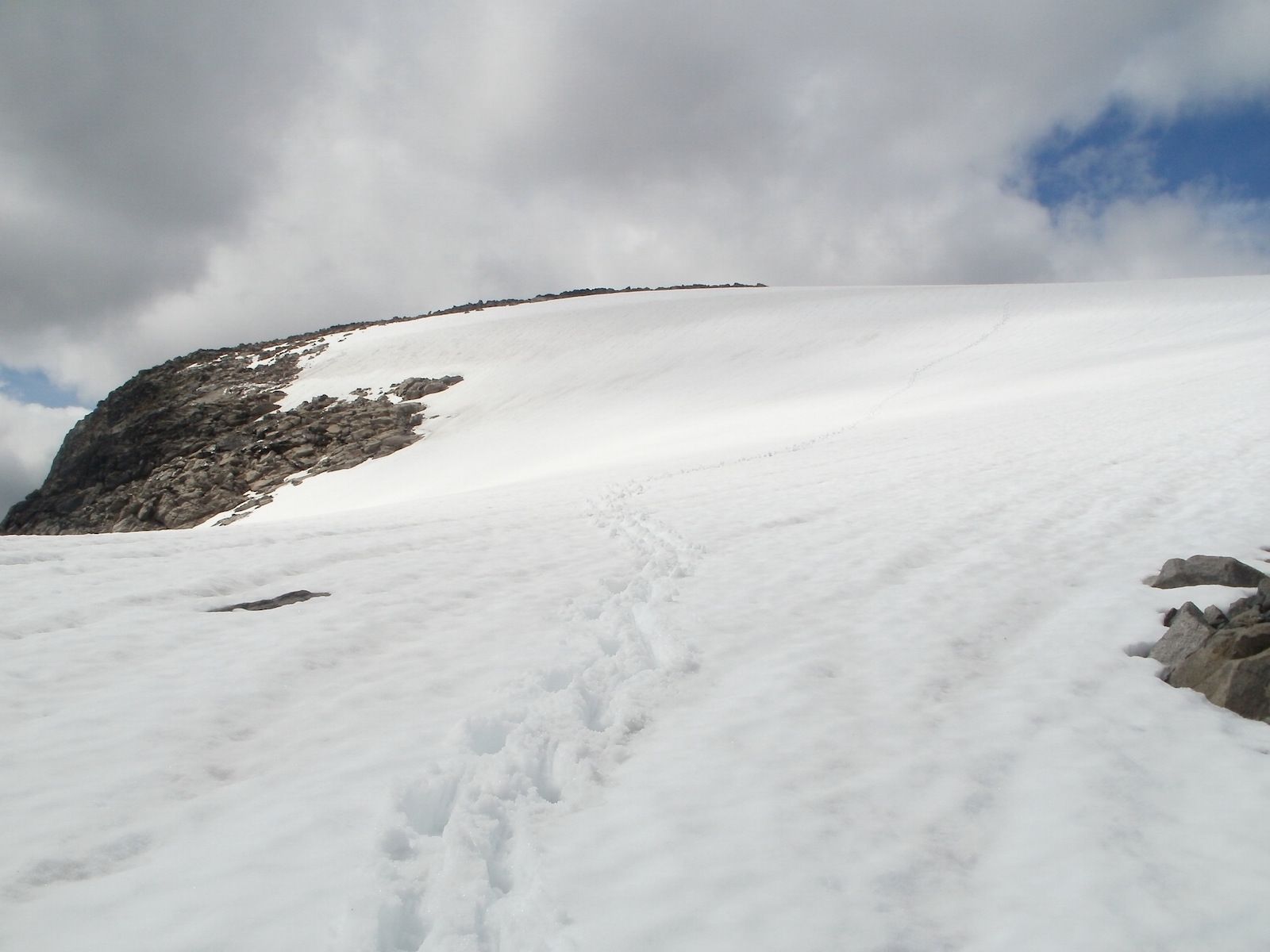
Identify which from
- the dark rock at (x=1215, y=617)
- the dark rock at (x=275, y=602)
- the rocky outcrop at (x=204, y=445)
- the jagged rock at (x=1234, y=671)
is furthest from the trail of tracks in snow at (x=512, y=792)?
the rocky outcrop at (x=204, y=445)

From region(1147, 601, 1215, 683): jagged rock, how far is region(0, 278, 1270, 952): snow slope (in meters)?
0.36

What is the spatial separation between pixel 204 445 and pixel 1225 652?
43167 mm

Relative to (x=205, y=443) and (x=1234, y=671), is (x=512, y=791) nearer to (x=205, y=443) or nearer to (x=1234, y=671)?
(x=1234, y=671)

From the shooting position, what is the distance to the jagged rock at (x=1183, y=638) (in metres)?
5.20

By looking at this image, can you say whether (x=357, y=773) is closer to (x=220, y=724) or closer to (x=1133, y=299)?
(x=220, y=724)

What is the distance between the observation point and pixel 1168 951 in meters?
2.97

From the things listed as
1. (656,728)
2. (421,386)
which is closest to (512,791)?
(656,728)

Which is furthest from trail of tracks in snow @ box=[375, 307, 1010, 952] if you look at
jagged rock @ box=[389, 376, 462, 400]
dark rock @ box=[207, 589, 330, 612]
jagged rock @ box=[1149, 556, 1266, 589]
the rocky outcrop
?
jagged rock @ box=[389, 376, 462, 400]

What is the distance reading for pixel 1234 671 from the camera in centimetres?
471

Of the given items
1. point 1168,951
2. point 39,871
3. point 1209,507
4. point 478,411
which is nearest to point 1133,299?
point 1209,507

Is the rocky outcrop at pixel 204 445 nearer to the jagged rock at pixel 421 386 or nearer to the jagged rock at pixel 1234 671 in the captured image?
the jagged rock at pixel 421 386

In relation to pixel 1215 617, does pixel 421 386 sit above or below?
above

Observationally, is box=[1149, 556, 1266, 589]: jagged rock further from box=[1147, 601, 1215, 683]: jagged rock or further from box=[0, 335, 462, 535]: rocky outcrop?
box=[0, 335, 462, 535]: rocky outcrop

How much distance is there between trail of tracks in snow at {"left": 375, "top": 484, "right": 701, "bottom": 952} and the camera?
10.6ft
